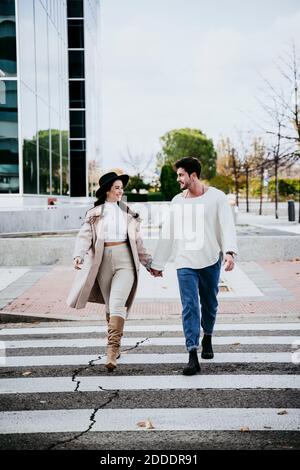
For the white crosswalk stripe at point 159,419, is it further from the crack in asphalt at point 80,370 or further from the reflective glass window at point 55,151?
the reflective glass window at point 55,151

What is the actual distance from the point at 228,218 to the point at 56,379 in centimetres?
209

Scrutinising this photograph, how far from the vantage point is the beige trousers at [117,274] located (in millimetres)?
6852

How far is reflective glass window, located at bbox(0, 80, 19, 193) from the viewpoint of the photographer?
23.8 metres

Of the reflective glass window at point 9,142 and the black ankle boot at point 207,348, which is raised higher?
the reflective glass window at point 9,142

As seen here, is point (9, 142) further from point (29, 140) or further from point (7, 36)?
point (7, 36)

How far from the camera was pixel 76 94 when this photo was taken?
4366 centimetres

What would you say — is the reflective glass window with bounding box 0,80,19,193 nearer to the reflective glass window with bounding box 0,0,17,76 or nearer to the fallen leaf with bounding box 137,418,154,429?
the reflective glass window with bounding box 0,0,17,76

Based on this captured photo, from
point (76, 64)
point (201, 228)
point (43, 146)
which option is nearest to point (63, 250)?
point (201, 228)

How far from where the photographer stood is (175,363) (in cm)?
709

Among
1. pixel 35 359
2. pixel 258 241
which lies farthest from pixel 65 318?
pixel 258 241

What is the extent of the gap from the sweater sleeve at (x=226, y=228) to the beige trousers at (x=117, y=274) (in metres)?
0.92

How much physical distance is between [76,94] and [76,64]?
178cm

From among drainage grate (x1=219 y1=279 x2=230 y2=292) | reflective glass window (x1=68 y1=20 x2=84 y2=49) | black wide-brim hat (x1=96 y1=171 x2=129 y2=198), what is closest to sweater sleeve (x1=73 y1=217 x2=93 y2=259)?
black wide-brim hat (x1=96 y1=171 x2=129 y2=198)

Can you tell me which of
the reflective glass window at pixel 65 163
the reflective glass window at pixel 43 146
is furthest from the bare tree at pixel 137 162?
the reflective glass window at pixel 43 146
